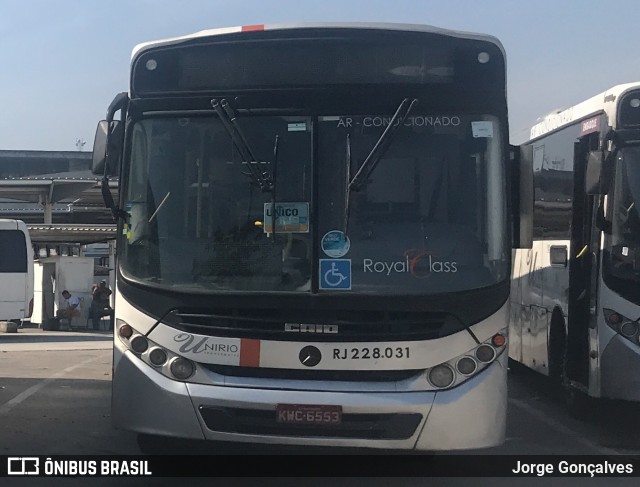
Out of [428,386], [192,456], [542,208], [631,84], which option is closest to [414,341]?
[428,386]

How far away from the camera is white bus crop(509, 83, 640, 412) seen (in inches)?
363

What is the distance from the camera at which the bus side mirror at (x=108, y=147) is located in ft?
24.1

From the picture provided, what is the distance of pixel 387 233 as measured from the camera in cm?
693

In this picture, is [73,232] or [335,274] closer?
[335,274]

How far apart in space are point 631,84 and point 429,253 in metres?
3.82

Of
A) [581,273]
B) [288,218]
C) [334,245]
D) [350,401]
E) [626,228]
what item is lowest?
[350,401]

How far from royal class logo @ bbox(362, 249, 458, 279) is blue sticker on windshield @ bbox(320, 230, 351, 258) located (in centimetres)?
17

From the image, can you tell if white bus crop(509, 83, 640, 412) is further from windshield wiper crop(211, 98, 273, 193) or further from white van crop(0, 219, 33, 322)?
white van crop(0, 219, 33, 322)

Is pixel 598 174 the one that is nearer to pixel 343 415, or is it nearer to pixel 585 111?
pixel 585 111

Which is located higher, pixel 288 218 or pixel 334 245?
pixel 288 218

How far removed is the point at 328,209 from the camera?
274 inches

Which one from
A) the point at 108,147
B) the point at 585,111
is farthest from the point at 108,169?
the point at 585,111

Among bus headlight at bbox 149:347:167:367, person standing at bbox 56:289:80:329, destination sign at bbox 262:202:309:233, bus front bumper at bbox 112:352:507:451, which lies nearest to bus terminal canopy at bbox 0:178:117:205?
person standing at bbox 56:289:80:329

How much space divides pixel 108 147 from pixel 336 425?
8.83 ft
